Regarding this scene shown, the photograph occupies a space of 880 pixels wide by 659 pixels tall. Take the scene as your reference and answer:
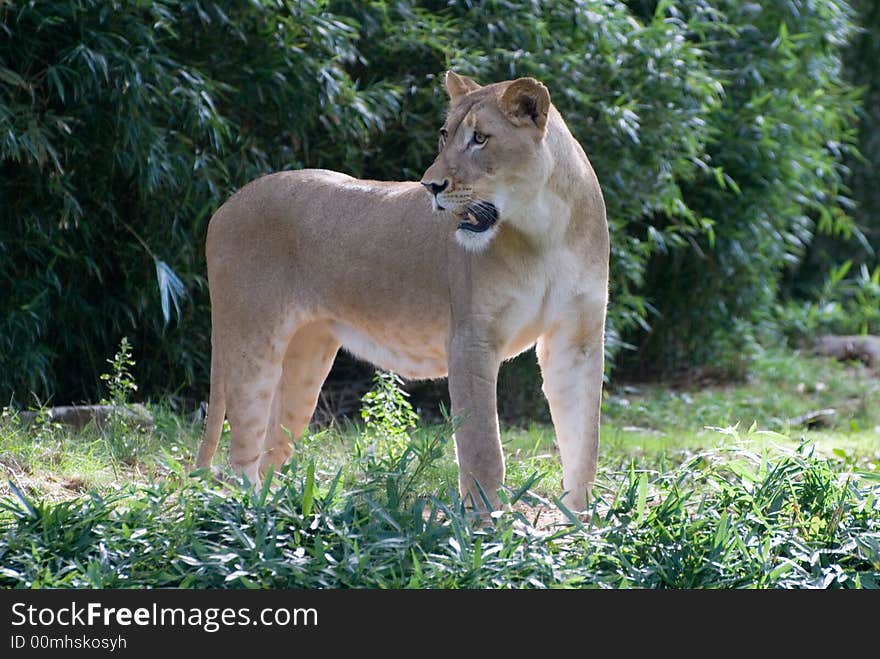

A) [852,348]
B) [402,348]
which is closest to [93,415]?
[402,348]

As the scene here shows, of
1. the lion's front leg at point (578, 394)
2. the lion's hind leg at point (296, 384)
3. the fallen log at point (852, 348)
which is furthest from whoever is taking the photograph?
the fallen log at point (852, 348)

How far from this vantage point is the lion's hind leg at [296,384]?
4.95 metres

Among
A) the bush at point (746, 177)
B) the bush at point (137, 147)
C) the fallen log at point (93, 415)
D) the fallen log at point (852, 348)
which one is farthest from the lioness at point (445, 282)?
the fallen log at point (852, 348)

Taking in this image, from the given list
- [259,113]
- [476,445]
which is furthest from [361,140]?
[476,445]

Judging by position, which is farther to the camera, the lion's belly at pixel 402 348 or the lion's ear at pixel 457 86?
the lion's belly at pixel 402 348

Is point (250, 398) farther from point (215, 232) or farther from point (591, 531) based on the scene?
point (591, 531)

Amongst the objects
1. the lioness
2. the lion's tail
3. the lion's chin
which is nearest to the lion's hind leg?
the lioness

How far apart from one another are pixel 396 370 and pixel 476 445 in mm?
693

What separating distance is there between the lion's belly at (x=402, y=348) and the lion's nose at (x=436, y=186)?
2.11 feet

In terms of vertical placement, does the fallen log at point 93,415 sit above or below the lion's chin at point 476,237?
below

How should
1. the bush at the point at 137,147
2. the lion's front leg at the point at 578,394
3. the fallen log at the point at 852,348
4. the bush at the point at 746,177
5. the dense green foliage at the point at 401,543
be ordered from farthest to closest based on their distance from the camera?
the fallen log at the point at 852,348
the bush at the point at 746,177
the bush at the point at 137,147
the lion's front leg at the point at 578,394
the dense green foliage at the point at 401,543

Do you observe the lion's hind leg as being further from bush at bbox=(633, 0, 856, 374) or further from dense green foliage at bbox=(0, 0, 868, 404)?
bush at bbox=(633, 0, 856, 374)

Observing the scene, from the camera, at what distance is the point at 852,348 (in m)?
10.1

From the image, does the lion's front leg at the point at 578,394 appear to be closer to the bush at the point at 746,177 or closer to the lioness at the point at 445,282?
the lioness at the point at 445,282
